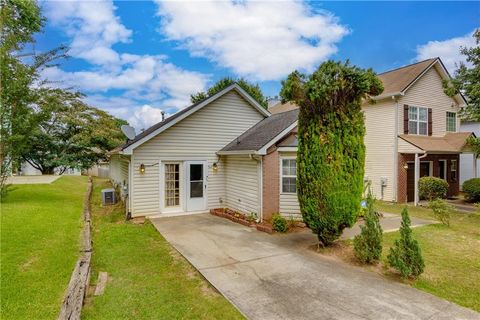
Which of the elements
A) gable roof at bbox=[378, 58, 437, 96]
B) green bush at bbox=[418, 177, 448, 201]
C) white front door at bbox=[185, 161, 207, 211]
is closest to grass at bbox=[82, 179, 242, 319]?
white front door at bbox=[185, 161, 207, 211]

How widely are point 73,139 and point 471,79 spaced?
3246 cm

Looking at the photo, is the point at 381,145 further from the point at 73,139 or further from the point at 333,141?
the point at 73,139

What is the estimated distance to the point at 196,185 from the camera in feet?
37.2

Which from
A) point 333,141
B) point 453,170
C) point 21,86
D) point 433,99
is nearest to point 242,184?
point 333,141

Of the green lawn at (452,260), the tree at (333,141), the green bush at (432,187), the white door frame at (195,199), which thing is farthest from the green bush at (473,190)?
the white door frame at (195,199)

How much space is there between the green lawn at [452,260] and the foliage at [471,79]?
6439 millimetres

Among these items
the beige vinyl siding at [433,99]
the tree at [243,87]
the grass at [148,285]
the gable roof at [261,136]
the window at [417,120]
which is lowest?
the grass at [148,285]

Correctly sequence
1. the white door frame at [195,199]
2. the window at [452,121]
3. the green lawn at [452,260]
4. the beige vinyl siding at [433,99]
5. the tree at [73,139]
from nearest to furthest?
the green lawn at [452,260] → the white door frame at [195,199] → the beige vinyl siding at [433,99] → the window at [452,121] → the tree at [73,139]

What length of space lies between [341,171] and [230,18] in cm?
873

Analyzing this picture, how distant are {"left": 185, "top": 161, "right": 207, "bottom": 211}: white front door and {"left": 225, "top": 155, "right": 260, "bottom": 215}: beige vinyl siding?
1.04m

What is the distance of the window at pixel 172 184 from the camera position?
428 inches

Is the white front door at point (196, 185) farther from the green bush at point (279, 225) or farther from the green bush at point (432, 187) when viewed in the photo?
the green bush at point (432, 187)

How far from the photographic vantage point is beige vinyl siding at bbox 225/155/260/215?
31.7 feet

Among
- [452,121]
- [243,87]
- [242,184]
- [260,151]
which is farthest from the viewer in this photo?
[243,87]
